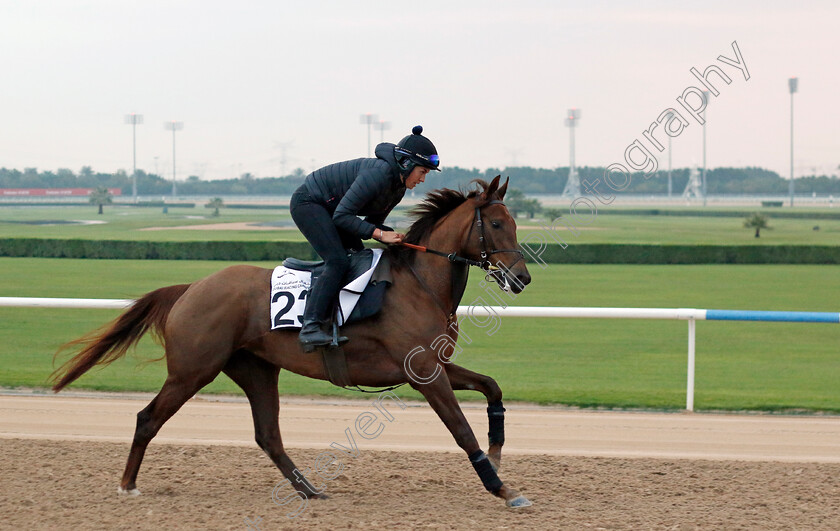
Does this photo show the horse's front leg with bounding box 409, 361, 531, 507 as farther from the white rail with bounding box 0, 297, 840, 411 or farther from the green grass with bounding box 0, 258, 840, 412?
the white rail with bounding box 0, 297, 840, 411

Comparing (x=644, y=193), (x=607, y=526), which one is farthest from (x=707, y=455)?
(x=644, y=193)

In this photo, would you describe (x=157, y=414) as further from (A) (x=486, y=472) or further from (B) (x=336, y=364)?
(A) (x=486, y=472)

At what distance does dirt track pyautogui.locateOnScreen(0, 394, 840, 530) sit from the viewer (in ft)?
13.3

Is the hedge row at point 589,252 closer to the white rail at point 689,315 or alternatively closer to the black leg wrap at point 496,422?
the white rail at point 689,315

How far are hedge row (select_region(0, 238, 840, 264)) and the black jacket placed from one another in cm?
2153

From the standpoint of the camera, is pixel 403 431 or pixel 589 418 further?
pixel 589 418

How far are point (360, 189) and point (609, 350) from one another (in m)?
7.06

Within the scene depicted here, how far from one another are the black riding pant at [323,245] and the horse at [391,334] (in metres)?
0.18

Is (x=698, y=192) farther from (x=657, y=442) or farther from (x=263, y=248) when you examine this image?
(x=657, y=442)

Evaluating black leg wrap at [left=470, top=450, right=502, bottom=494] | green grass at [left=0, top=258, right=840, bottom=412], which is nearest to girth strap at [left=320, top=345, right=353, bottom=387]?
black leg wrap at [left=470, top=450, right=502, bottom=494]

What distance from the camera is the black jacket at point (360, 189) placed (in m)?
4.22

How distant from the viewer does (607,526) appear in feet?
12.7

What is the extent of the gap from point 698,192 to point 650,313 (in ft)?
237

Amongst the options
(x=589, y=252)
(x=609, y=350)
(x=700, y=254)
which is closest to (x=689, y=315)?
(x=609, y=350)
